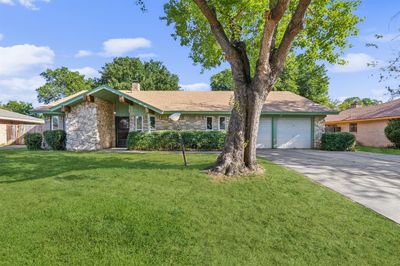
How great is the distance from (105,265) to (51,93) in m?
45.5

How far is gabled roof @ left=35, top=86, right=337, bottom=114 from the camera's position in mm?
15430

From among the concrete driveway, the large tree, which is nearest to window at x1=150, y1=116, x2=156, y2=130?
the large tree

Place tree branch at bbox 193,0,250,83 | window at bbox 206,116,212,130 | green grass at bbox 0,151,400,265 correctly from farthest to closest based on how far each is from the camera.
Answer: window at bbox 206,116,212,130 < tree branch at bbox 193,0,250,83 < green grass at bbox 0,151,400,265

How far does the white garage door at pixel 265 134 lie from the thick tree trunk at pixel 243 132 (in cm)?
992

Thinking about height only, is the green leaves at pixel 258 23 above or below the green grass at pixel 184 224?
above

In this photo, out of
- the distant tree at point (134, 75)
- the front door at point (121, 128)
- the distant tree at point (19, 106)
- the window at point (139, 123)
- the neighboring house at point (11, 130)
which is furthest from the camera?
the distant tree at point (19, 106)

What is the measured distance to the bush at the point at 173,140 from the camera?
1560cm

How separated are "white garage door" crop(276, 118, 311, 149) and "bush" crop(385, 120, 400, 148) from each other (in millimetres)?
6432

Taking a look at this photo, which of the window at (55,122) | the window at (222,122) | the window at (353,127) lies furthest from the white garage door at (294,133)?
the window at (55,122)

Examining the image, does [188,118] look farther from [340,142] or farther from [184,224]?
[184,224]

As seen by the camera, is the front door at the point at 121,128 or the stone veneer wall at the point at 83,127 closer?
the stone veneer wall at the point at 83,127

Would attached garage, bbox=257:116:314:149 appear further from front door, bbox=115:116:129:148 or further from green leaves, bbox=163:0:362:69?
front door, bbox=115:116:129:148

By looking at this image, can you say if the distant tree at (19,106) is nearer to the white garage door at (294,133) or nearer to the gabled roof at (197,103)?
the gabled roof at (197,103)

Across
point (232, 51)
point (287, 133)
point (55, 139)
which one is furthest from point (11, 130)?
point (232, 51)
